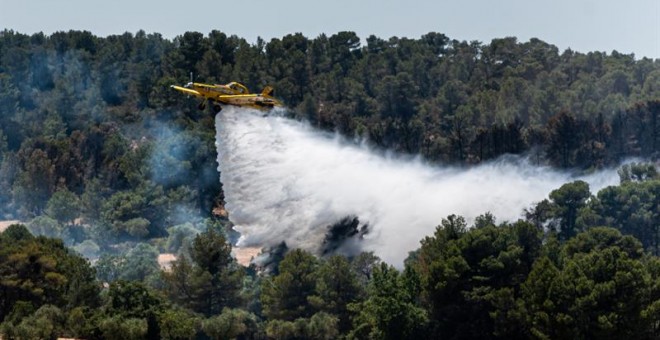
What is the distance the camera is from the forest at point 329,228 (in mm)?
99625

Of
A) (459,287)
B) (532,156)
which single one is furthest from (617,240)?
(532,156)

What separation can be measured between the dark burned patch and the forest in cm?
168

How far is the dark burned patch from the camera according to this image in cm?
11719

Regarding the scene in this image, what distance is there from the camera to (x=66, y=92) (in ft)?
626

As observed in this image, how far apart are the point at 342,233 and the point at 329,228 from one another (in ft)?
7.14

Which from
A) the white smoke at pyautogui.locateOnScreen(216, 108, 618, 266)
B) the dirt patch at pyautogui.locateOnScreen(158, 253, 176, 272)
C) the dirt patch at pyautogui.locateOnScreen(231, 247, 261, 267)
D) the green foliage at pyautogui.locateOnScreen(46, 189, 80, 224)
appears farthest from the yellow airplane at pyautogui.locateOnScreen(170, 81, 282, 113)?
the green foliage at pyautogui.locateOnScreen(46, 189, 80, 224)

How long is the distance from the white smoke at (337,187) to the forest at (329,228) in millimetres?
2490

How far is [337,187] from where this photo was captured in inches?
4631

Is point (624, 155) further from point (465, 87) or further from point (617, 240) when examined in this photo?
point (617, 240)

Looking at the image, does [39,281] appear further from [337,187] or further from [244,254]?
[244,254]

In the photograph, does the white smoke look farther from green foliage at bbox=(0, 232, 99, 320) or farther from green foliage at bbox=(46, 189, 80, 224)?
green foliage at bbox=(46, 189, 80, 224)

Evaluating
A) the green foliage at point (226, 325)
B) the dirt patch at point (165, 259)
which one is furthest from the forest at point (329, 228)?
the dirt patch at point (165, 259)

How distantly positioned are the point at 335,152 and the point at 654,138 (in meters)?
48.0

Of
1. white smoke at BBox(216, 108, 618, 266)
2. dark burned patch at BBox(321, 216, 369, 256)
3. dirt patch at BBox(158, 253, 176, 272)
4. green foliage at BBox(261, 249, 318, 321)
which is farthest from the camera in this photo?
dirt patch at BBox(158, 253, 176, 272)
